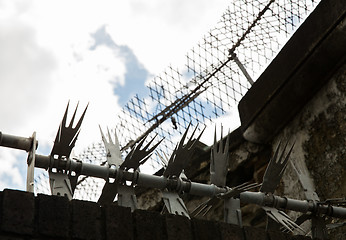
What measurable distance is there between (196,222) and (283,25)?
177 inches

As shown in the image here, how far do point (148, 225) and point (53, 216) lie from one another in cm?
36

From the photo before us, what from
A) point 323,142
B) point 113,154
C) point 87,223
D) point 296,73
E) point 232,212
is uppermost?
point 296,73

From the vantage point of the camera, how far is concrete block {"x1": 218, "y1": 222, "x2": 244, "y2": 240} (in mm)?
2330

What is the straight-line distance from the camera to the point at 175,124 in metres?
7.42

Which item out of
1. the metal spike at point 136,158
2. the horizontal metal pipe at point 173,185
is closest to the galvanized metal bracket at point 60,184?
the horizontal metal pipe at point 173,185

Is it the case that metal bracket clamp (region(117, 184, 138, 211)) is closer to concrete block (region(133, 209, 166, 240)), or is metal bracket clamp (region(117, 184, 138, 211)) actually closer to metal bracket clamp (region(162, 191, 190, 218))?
metal bracket clamp (region(162, 191, 190, 218))

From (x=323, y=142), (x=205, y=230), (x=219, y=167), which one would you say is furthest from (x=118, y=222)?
(x=323, y=142)

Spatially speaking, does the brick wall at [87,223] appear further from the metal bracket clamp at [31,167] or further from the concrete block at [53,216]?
the metal bracket clamp at [31,167]

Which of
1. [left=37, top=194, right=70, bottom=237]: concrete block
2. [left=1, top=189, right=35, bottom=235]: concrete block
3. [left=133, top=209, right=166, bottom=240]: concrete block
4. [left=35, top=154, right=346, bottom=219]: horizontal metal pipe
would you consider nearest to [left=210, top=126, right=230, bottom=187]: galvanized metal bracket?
[left=35, top=154, right=346, bottom=219]: horizontal metal pipe

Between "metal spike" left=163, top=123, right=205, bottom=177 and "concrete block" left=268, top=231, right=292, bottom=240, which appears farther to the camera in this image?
"metal spike" left=163, top=123, right=205, bottom=177

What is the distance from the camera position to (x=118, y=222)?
Answer: 7.02 ft

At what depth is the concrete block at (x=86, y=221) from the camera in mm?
2047

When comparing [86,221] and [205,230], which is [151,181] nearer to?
[205,230]

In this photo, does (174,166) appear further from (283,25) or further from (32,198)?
(283,25)
